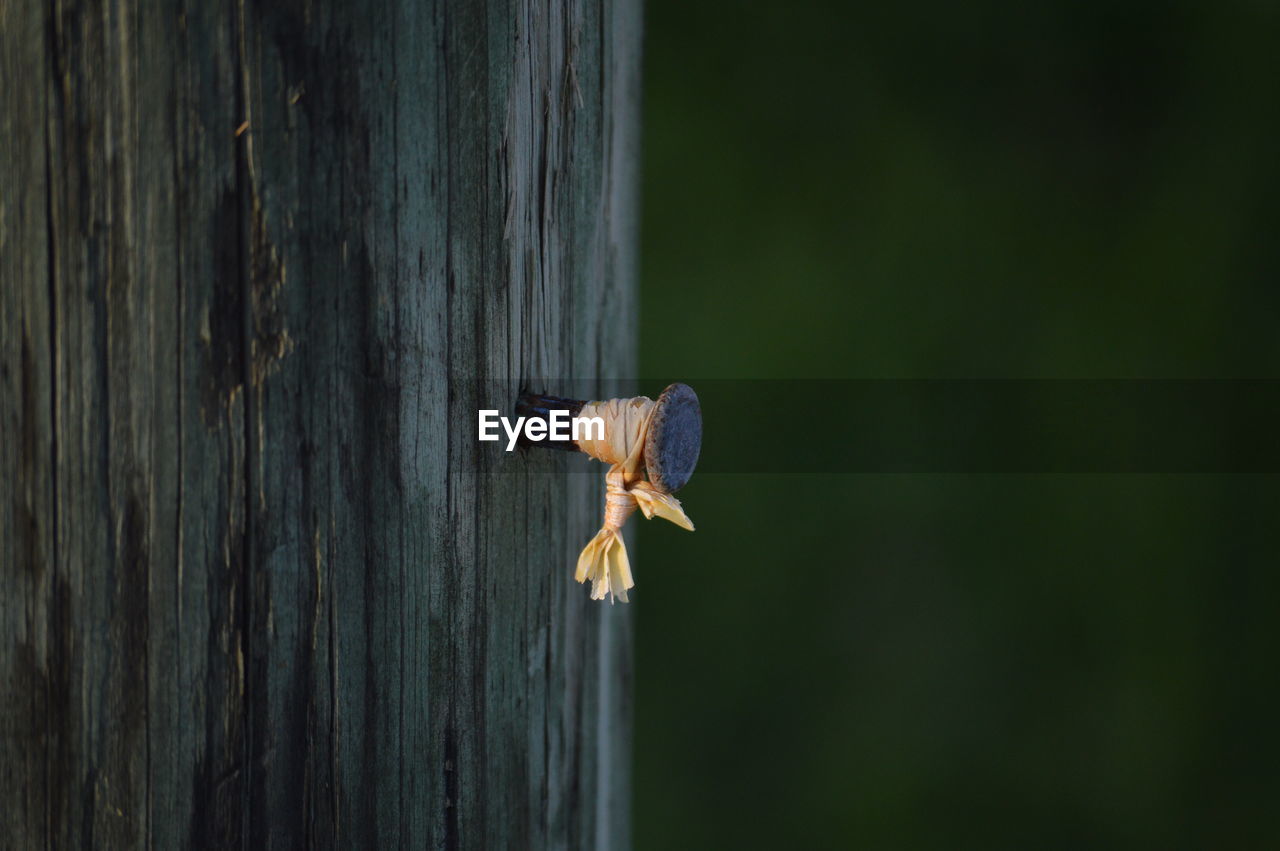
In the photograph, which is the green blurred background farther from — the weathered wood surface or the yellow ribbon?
the weathered wood surface

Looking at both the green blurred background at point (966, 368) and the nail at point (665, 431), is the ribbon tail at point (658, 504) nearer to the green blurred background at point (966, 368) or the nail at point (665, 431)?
the nail at point (665, 431)

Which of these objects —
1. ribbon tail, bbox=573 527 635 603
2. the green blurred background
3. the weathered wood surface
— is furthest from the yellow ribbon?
the green blurred background

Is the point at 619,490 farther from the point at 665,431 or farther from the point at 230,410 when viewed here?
the point at 230,410

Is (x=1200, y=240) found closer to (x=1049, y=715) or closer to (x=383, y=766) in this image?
(x=1049, y=715)

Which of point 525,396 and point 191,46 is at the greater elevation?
point 191,46

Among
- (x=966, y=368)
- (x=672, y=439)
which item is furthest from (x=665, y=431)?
(x=966, y=368)

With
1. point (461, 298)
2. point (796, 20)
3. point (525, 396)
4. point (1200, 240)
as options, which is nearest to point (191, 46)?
point (461, 298)

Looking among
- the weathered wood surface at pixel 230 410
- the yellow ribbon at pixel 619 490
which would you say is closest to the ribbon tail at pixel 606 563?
the yellow ribbon at pixel 619 490
